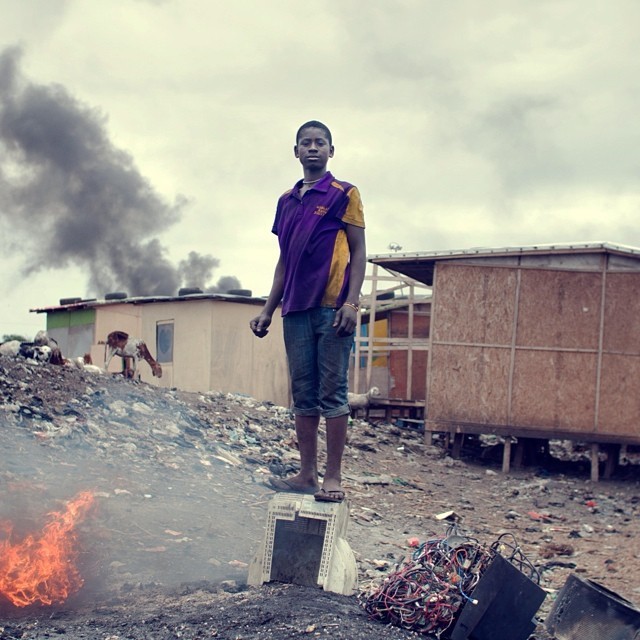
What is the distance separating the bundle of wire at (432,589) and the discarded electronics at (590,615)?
0.71m

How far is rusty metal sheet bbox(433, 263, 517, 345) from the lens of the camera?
12648 mm

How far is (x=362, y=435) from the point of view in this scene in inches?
505

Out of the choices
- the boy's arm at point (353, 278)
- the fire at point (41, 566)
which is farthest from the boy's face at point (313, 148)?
the fire at point (41, 566)

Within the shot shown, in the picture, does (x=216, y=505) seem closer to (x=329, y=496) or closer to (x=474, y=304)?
(x=329, y=496)

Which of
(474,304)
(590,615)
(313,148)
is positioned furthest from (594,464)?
(313,148)

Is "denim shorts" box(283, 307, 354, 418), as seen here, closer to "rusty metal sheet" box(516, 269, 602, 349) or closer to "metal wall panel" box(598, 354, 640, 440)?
"rusty metal sheet" box(516, 269, 602, 349)

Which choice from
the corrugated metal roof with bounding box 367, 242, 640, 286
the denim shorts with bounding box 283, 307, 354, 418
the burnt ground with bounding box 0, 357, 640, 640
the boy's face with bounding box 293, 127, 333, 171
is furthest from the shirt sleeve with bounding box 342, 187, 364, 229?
the corrugated metal roof with bounding box 367, 242, 640, 286

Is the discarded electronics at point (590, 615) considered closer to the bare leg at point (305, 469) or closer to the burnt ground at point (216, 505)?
the burnt ground at point (216, 505)

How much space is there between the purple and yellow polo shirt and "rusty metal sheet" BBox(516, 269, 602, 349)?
29.0ft

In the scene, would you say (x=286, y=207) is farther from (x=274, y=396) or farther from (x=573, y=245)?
(x=274, y=396)

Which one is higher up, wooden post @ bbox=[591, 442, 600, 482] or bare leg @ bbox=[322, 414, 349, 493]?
bare leg @ bbox=[322, 414, 349, 493]

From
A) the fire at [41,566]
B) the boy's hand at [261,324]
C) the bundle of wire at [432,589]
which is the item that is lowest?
the fire at [41,566]

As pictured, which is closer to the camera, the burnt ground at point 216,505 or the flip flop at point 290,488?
the burnt ground at point 216,505

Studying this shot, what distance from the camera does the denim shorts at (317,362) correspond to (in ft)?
13.5
